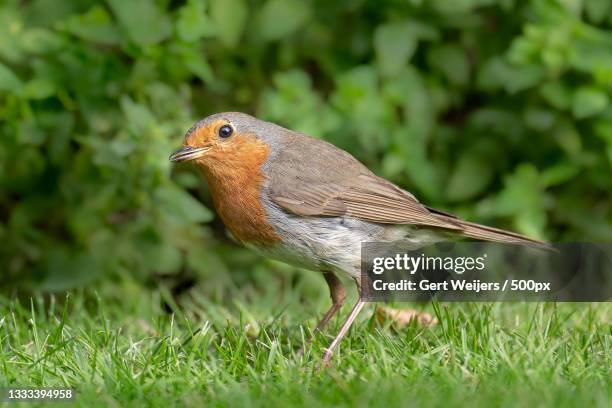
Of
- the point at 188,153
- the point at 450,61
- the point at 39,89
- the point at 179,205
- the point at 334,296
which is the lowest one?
the point at 334,296

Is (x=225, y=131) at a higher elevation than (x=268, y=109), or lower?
lower

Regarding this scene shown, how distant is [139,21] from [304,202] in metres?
1.61

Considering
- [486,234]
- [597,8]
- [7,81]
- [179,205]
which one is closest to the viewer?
[486,234]

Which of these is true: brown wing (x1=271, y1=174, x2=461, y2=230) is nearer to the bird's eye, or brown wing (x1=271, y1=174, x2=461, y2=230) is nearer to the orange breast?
the orange breast

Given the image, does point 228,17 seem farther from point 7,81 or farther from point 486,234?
point 486,234

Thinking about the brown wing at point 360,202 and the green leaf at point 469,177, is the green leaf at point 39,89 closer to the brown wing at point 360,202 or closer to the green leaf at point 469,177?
the brown wing at point 360,202

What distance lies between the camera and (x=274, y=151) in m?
4.57

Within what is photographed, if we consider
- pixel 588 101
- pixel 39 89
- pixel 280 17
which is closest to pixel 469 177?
pixel 588 101

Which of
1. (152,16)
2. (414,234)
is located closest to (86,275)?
(152,16)

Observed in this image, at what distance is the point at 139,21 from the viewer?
17.5 ft

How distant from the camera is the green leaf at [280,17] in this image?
19.1 ft

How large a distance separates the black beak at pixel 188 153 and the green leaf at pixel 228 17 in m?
1.50

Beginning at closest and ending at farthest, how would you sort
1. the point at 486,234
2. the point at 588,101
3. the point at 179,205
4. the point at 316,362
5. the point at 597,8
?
the point at 316,362 → the point at 486,234 → the point at 179,205 → the point at 588,101 → the point at 597,8

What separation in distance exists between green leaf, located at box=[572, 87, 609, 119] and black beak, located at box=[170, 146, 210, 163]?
7.54ft
